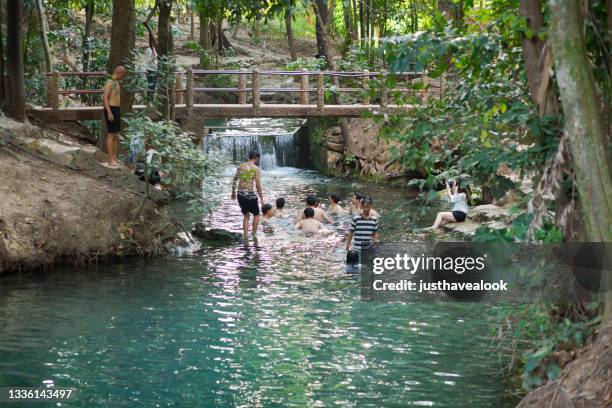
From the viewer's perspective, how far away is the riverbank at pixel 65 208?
1335cm

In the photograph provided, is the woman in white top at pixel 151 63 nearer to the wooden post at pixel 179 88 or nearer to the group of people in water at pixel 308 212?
the wooden post at pixel 179 88

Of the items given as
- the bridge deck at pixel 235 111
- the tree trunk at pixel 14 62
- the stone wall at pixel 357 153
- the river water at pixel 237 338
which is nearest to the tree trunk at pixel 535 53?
the river water at pixel 237 338

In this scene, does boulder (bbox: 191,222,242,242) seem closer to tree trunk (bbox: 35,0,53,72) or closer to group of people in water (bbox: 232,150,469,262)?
group of people in water (bbox: 232,150,469,262)

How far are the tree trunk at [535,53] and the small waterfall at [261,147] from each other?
1953 centimetres

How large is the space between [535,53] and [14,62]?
40.6 feet

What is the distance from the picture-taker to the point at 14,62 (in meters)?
17.3

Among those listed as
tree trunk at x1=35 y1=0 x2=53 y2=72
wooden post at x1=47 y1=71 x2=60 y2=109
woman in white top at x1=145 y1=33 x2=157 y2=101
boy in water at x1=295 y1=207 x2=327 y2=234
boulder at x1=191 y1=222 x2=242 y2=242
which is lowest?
boulder at x1=191 y1=222 x2=242 y2=242

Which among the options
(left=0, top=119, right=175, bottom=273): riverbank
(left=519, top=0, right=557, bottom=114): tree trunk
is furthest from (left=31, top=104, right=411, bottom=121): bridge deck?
(left=519, top=0, right=557, bottom=114): tree trunk

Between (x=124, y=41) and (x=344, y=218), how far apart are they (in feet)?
18.8

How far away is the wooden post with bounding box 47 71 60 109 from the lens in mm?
20453

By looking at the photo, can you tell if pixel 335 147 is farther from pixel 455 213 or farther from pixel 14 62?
pixel 14 62

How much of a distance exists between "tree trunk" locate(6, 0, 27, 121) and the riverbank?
219 centimetres

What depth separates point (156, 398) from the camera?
8.23 meters

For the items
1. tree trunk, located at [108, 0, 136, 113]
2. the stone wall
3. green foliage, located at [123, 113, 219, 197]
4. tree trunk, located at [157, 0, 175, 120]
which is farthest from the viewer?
the stone wall
